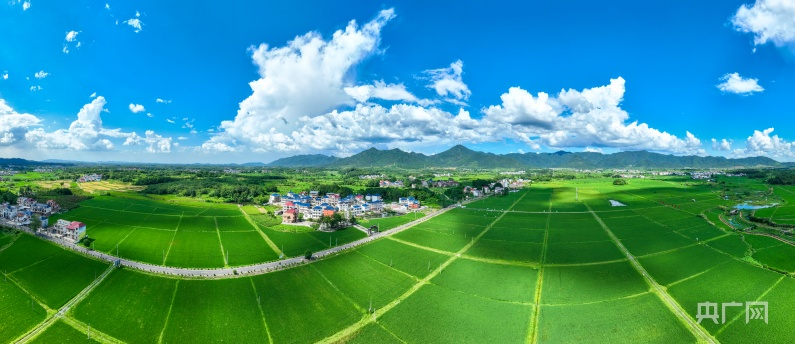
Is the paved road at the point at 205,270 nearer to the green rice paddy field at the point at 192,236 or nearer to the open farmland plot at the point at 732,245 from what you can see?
the green rice paddy field at the point at 192,236

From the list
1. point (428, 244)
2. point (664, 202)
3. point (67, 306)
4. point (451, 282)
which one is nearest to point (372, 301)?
point (451, 282)

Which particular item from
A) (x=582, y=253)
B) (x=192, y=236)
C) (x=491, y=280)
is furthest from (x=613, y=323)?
(x=192, y=236)

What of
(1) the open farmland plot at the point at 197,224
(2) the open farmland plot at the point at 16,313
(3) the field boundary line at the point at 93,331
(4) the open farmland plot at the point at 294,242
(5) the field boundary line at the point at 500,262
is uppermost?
(1) the open farmland plot at the point at 197,224

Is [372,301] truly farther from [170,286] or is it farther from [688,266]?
[688,266]

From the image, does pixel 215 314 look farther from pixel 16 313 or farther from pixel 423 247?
pixel 423 247

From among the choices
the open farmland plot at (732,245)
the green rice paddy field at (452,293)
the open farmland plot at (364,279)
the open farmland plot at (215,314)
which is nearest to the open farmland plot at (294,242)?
the green rice paddy field at (452,293)

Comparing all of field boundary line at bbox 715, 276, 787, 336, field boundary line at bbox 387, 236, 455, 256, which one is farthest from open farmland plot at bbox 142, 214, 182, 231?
field boundary line at bbox 715, 276, 787, 336
